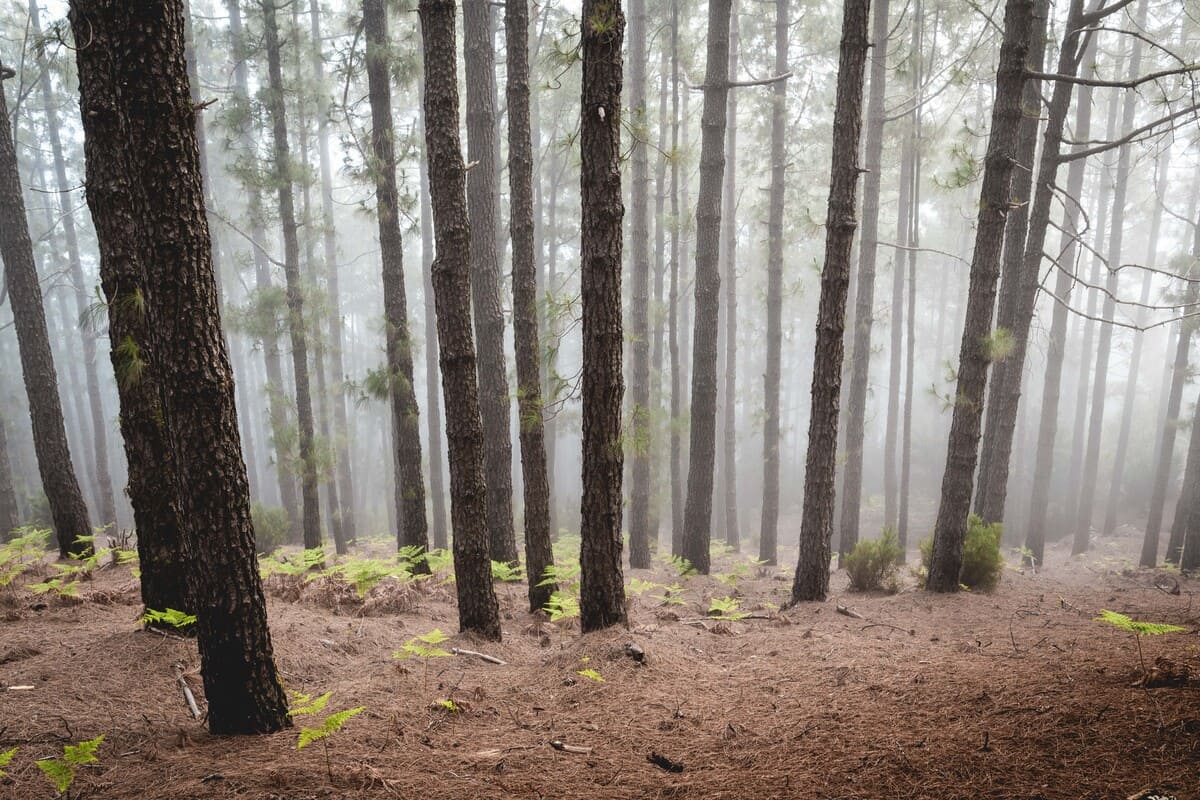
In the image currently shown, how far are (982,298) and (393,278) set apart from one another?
8.00 meters

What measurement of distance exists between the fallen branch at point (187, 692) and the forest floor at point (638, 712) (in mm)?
42

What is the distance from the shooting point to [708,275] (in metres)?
10.2

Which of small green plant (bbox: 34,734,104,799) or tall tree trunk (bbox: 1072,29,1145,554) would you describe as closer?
small green plant (bbox: 34,734,104,799)

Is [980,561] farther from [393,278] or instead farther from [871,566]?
[393,278]

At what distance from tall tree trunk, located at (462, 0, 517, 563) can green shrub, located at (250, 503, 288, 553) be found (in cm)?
763

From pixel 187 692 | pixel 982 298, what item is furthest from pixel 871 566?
pixel 187 692

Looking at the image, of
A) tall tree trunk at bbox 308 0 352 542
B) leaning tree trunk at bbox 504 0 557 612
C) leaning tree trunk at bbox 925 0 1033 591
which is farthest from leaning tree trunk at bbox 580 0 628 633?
tall tree trunk at bbox 308 0 352 542

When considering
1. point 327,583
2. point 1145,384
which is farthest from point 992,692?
point 1145,384

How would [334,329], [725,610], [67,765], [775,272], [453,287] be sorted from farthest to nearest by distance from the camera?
[334,329]
[775,272]
[725,610]
[453,287]
[67,765]

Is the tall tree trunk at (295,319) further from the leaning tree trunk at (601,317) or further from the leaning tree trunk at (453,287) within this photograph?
the leaning tree trunk at (601,317)

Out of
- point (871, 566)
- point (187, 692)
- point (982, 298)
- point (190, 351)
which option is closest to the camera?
point (190, 351)

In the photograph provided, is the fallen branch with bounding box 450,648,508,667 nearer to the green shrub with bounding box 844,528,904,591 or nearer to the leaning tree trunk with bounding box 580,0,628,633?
the leaning tree trunk with bounding box 580,0,628,633

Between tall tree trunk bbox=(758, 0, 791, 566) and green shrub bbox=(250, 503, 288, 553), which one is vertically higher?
tall tree trunk bbox=(758, 0, 791, 566)

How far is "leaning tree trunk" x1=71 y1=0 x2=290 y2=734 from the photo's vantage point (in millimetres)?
2982
